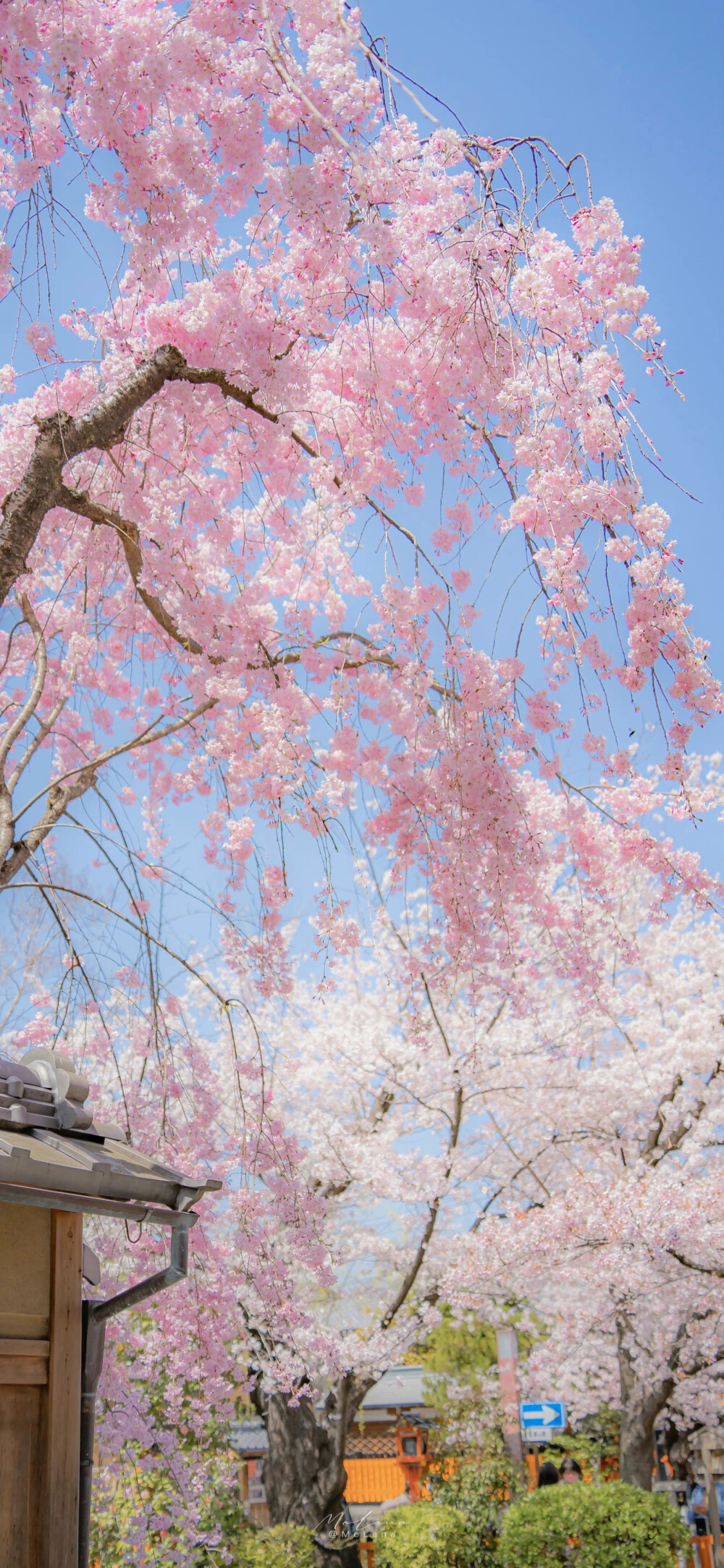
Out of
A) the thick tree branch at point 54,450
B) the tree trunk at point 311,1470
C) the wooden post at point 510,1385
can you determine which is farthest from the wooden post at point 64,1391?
the wooden post at point 510,1385

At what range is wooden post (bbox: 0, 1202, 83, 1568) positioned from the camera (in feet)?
9.93

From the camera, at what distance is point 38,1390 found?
3195 millimetres

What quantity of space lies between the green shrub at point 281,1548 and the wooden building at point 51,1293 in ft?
23.1

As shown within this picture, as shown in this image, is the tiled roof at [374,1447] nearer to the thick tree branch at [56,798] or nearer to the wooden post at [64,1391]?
the thick tree branch at [56,798]

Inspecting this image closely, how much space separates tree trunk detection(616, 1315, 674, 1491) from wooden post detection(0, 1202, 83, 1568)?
1011 cm

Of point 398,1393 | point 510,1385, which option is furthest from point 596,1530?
point 398,1393

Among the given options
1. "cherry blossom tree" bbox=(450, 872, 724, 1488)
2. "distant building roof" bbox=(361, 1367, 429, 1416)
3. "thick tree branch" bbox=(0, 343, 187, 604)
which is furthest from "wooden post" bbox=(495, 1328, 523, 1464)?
"thick tree branch" bbox=(0, 343, 187, 604)

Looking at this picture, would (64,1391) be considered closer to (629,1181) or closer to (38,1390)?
(38,1390)

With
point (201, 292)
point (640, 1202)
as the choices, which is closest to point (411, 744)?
point (201, 292)

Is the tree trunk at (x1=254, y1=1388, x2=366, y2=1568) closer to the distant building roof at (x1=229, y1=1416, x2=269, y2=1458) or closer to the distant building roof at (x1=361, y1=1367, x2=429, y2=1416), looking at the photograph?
the distant building roof at (x1=229, y1=1416, x2=269, y2=1458)

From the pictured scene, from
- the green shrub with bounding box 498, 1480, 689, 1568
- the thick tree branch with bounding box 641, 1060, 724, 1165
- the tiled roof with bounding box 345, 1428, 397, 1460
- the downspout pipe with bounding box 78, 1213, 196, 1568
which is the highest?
the thick tree branch with bounding box 641, 1060, 724, 1165

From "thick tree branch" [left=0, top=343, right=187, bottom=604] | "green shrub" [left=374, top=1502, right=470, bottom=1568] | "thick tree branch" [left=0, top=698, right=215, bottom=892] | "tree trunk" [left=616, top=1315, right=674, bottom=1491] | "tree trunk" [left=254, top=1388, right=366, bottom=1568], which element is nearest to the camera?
"thick tree branch" [left=0, top=343, right=187, bottom=604]

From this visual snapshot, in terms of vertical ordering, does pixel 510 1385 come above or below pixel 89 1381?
below

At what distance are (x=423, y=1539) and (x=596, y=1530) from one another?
216 centimetres
